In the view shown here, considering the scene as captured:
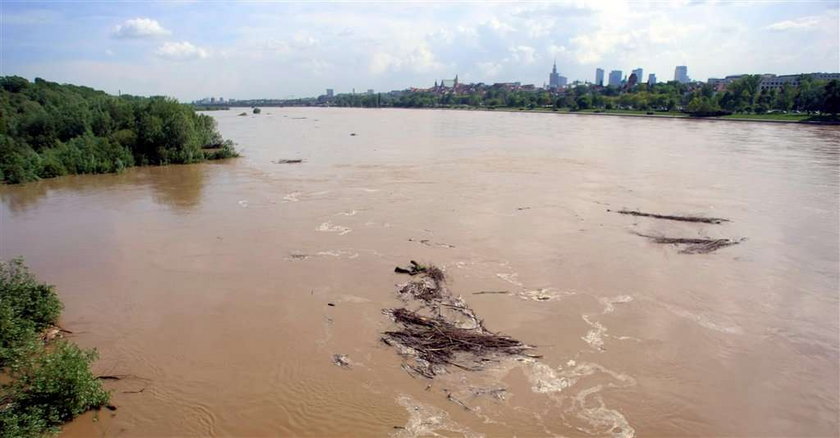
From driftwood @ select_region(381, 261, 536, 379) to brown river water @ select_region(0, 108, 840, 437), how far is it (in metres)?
0.28

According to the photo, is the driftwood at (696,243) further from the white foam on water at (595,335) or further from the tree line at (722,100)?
the tree line at (722,100)

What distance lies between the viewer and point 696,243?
14453 mm

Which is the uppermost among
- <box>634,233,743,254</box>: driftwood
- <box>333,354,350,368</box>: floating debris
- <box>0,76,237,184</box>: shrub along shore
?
<box>0,76,237,184</box>: shrub along shore

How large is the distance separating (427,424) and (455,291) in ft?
14.7

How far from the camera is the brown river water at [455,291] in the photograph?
23.4 ft

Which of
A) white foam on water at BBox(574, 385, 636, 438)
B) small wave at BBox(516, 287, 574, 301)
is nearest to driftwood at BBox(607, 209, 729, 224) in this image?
small wave at BBox(516, 287, 574, 301)

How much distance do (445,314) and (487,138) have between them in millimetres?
43847

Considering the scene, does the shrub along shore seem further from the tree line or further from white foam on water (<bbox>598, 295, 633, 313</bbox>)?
the tree line

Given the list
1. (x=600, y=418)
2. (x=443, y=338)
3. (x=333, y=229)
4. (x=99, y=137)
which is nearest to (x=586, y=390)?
(x=600, y=418)

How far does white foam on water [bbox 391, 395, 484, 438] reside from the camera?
6.59 metres

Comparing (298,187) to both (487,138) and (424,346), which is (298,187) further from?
(487,138)

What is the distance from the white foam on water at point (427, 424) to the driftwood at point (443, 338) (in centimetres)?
75

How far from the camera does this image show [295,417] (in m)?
7.04

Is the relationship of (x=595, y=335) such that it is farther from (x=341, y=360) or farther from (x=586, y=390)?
(x=341, y=360)
